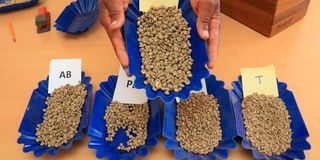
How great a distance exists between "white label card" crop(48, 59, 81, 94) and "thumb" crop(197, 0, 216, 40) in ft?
1.45

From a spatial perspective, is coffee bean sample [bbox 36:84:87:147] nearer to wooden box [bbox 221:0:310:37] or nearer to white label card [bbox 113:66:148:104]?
white label card [bbox 113:66:148:104]

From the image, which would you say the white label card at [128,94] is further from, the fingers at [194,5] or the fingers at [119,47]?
the fingers at [194,5]

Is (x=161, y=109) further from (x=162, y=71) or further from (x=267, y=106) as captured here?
(x=267, y=106)

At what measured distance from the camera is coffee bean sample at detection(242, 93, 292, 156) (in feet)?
2.33

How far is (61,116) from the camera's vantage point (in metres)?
0.82

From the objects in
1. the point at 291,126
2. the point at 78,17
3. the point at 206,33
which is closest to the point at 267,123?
the point at 291,126

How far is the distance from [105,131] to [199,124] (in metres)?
0.27

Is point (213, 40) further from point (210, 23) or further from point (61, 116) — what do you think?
point (61, 116)

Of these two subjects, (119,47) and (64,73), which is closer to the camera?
(119,47)

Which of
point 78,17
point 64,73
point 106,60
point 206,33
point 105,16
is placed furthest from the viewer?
point 78,17

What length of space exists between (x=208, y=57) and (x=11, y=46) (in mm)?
870

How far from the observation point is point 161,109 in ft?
2.78

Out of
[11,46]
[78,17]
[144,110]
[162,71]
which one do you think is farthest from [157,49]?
[11,46]

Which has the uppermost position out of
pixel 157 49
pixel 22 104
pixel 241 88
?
pixel 157 49
